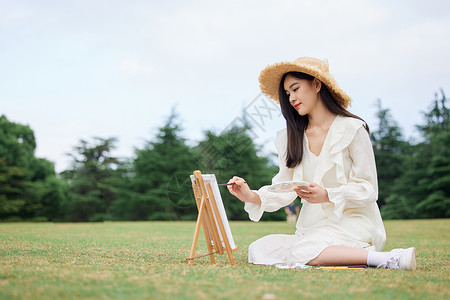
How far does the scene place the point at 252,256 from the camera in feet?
12.8

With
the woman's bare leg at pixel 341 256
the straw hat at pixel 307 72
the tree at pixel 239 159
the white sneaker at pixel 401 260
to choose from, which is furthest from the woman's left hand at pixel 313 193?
the tree at pixel 239 159

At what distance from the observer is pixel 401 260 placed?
338 cm

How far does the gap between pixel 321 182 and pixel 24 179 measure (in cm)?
3485

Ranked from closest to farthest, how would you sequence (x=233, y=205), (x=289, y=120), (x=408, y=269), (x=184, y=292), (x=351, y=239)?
(x=184, y=292) < (x=408, y=269) < (x=351, y=239) < (x=289, y=120) < (x=233, y=205)

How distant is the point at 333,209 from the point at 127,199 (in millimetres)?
34315

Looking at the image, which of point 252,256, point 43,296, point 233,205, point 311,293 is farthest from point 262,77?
point 233,205

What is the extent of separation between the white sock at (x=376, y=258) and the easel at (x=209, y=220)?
3.70ft

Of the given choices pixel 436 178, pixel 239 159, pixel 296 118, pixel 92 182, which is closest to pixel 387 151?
pixel 436 178

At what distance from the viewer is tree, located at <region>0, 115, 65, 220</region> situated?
31.8 metres

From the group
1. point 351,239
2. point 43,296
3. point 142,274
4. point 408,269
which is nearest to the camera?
point 43,296

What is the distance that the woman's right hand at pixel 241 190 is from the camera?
380cm

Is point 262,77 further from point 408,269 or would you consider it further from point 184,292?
point 184,292

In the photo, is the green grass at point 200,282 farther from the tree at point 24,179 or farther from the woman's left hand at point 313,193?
the tree at point 24,179

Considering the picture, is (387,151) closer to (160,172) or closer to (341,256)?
(160,172)
